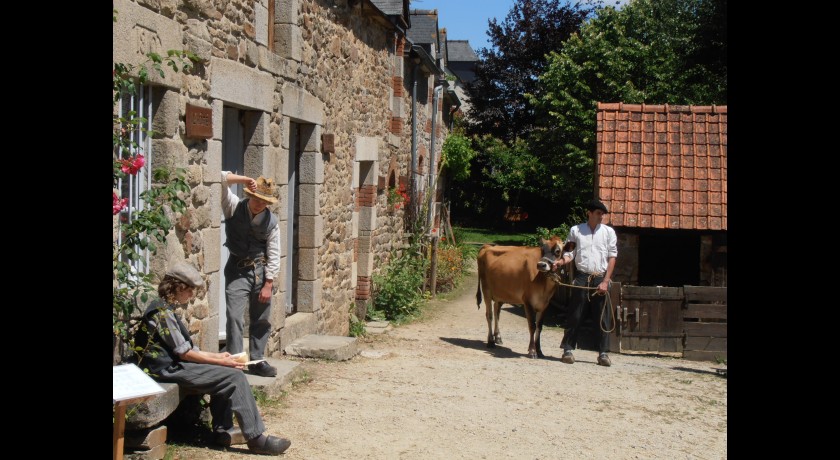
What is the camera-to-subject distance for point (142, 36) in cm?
522

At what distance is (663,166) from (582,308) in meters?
3.64

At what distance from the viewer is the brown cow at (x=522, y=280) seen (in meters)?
9.34

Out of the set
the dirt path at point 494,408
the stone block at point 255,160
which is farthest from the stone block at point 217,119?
the dirt path at point 494,408

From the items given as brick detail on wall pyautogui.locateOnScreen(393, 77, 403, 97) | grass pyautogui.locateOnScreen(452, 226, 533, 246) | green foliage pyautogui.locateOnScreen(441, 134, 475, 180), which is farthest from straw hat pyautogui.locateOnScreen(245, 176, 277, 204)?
grass pyautogui.locateOnScreen(452, 226, 533, 246)

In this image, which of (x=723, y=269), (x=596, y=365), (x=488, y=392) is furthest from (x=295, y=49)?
(x=723, y=269)

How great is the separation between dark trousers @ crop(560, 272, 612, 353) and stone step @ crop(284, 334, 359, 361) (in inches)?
94.8

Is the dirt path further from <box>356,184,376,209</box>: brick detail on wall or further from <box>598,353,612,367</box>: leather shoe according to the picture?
<box>356,184,376,209</box>: brick detail on wall

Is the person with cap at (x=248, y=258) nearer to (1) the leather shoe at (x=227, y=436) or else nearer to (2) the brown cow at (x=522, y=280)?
(1) the leather shoe at (x=227, y=436)

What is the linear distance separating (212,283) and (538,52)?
1005 inches

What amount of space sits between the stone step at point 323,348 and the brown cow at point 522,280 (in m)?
2.09

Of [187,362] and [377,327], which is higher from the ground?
[187,362]

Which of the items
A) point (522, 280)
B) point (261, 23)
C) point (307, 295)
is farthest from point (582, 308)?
point (261, 23)

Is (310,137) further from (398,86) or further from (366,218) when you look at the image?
(398,86)

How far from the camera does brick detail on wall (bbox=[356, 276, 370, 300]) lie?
11.8 meters
